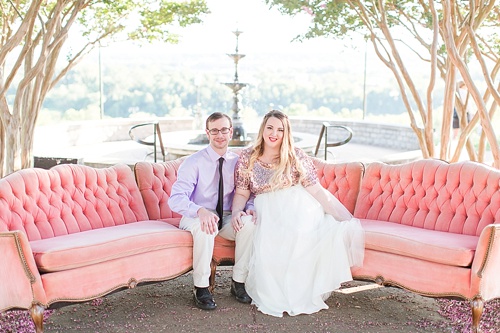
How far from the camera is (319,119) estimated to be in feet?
47.5

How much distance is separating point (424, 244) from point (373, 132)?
998 centimetres

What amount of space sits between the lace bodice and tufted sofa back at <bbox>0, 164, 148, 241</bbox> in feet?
2.89

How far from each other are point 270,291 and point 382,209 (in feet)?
3.92

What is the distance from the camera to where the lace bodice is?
14.1 feet

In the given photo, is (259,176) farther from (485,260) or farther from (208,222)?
(485,260)

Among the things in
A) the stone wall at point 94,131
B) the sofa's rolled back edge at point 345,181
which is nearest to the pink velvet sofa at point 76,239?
the sofa's rolled back edge at point 345,181

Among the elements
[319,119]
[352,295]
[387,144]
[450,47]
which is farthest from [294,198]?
[319,119]

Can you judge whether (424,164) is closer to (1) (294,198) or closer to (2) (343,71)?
(1) (294,198)

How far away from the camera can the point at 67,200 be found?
442 cm

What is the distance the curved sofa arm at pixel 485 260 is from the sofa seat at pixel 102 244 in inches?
67.9

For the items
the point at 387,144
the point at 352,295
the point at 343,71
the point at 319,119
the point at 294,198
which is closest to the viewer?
the point at 294,198

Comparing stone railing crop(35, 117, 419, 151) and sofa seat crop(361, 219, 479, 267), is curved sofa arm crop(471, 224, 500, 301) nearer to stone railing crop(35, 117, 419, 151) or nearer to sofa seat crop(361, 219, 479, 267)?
sofa seat crop(361, 219, 479, 267)

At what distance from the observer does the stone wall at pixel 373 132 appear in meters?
12.9

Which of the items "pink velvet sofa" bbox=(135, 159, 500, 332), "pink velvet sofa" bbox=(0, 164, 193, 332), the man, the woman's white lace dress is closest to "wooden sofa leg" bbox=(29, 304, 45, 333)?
"pink velvet sofa" bbox=(0, 164, 193, 332)
